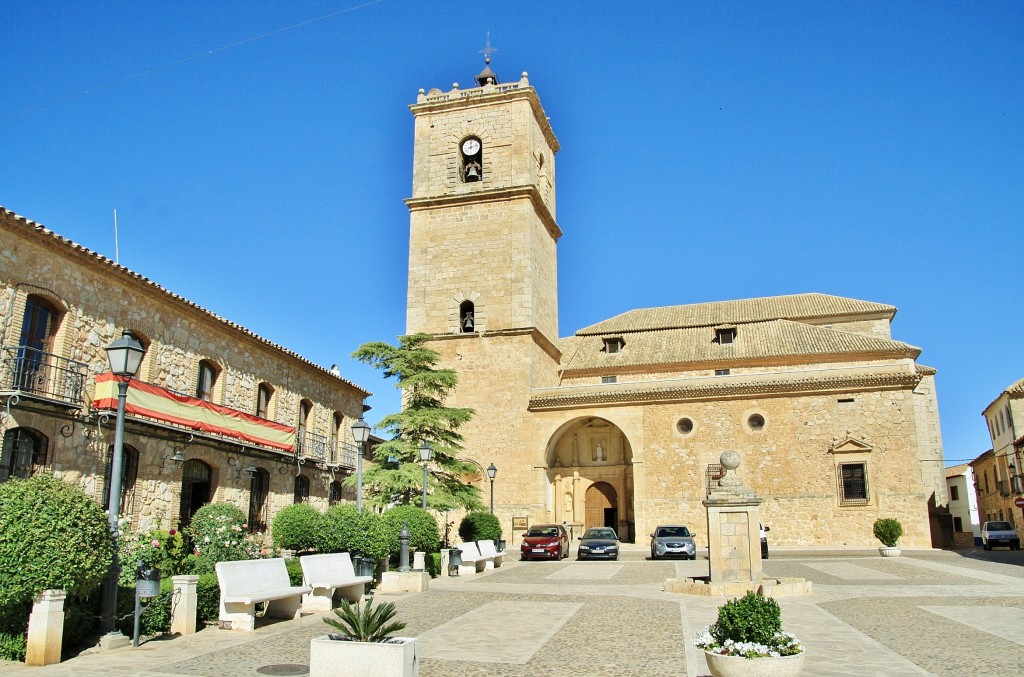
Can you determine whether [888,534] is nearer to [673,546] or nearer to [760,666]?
[673,546]

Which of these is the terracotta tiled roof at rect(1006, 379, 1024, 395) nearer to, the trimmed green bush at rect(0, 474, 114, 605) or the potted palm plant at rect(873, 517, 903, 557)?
the potted palm plant at rect(873, 517, 903, 557)

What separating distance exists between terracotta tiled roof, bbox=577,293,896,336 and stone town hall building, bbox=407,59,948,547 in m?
2.46

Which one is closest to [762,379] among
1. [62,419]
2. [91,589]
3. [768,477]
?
[768,477]

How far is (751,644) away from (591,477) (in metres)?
31.0

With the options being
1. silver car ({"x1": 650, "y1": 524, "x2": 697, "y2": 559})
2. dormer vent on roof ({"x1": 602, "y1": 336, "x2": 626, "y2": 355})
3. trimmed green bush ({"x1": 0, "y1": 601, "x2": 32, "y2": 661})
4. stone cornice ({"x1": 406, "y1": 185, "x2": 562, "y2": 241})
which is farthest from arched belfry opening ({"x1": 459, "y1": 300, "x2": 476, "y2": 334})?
trimmed green bush ({"x1": 0, "y1": 601, "x2": 32, "y2": 661})

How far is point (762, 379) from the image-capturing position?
33344 millimetres

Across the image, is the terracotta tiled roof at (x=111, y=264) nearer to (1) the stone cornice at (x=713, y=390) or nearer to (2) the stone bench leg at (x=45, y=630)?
(2) the stone bench leg at (x=45, y=630)

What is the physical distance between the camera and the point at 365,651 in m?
6.29

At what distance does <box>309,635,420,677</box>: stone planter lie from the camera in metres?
6.19

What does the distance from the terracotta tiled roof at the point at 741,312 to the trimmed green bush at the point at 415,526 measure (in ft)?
87.3

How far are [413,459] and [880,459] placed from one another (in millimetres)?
19792

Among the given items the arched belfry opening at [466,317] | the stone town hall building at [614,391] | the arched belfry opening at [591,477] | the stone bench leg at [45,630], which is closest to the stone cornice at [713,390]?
the stone town hall building at [614,391]

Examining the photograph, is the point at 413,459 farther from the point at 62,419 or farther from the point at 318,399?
the point at 62,419

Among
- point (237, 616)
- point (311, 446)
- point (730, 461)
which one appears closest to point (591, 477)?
point (311, 446)
